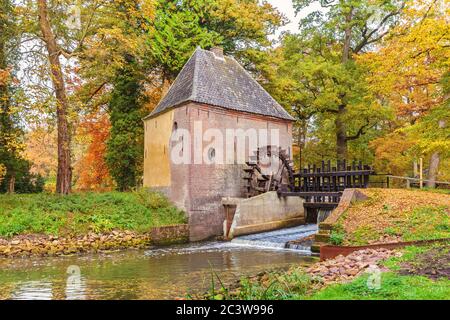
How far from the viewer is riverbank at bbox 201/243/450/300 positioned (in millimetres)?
4406

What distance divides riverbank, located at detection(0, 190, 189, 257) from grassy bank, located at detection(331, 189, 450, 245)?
6595 millimetres

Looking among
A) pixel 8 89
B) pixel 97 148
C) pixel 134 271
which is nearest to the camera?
pixel 134 271

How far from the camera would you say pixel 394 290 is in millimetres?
4438

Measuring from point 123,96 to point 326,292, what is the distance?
1805cm

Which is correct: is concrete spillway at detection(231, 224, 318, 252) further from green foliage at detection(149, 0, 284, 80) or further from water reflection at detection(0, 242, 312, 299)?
green foliage at detection(149, 0, 284, 80)

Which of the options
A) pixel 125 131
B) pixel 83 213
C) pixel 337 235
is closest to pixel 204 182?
pixel 83 213

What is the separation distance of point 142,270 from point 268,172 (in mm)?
9971

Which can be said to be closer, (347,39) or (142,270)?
(142,270)

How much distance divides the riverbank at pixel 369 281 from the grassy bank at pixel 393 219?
1.69m

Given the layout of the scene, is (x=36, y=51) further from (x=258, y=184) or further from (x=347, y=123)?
(x=347, y=123)

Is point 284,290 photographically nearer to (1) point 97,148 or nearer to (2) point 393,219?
(2) point 393,219

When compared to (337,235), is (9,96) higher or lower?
higher

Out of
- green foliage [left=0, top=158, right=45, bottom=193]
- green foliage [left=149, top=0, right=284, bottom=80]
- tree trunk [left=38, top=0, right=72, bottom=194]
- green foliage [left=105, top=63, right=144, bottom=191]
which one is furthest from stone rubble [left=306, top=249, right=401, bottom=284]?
green foliage [left=0, top=158, right=45, bottom=193]

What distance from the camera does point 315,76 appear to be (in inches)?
816
